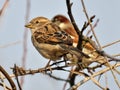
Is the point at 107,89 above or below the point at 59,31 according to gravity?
below

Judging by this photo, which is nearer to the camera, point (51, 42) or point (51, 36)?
point (51, 42)

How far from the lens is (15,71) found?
8.98 ft

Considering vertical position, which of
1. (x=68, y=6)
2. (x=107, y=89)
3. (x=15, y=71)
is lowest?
(x=107, y=89)

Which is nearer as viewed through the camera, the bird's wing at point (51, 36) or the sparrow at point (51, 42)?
the sparrow at point (51, 42)

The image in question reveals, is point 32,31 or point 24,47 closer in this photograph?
point 24,47

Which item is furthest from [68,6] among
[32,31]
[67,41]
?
[32,31]

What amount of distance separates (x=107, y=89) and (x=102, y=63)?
0.26 meters

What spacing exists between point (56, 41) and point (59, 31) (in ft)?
1.61

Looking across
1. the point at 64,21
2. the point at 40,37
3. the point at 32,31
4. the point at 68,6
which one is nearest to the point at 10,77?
the point at 68,6

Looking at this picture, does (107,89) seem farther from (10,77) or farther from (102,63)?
(10,77)

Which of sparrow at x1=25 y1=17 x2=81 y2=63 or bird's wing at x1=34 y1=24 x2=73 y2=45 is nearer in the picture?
sparrow at x1=25 y1=17 x2=81 y2=63

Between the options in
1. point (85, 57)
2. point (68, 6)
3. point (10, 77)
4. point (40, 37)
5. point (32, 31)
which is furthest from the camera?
point (32, 31)

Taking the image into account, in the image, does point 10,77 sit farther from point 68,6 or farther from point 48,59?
point 48,59

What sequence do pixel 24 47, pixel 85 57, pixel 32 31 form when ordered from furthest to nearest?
pixel 32 31 → pixel 24 47 → pixel 85 57
